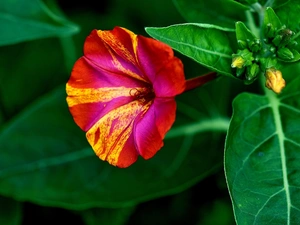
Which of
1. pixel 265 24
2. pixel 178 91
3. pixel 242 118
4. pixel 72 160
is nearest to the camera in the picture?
pixel 178 91

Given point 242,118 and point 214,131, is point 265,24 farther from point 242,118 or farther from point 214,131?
point 214,131

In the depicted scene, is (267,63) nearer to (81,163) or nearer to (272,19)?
(272,19)

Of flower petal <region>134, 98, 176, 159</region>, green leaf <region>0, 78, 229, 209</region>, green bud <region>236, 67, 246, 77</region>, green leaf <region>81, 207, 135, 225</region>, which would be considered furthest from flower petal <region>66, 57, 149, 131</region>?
green leaf <region>81, 207, 135, 225</region>

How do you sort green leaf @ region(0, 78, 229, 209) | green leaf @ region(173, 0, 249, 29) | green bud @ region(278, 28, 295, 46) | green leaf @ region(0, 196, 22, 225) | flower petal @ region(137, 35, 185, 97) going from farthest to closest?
1. green leaf @ region(0, 196, 22, 225)
2. green leaf @ region(0, 78, 229, 209)
3. green leaf @ region(173, 0, 249, 29)
4. green bud @ region(278, 28, 295, 46)
5. flower petal @ region(137, 35, 185, 97)

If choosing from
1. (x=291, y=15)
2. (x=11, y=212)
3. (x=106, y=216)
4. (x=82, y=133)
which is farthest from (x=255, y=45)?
(x=11, y=212)

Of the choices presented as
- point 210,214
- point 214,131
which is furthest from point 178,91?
point 210,214

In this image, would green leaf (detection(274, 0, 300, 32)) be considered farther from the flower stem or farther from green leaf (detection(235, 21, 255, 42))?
the flower stem

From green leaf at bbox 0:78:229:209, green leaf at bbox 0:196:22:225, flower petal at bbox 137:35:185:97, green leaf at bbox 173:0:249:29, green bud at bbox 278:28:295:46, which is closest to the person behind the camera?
flower petal at bbox 137:35:185:97
